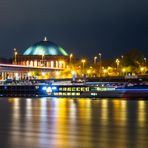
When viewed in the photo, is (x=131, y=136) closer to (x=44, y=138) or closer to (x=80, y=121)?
(x=44, y=138)

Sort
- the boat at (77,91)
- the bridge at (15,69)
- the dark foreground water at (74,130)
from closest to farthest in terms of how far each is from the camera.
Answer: the dark foreground water at (74,130)
the boat at (77,91)
the bridge at (15,69)

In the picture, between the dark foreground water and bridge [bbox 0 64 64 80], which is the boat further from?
bridge [bbox 0 64 64 80]

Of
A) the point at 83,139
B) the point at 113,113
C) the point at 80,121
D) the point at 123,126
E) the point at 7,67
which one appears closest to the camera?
the point at 83,139

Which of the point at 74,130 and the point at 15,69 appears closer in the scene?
the point at 74,130

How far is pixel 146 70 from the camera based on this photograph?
5655 inches

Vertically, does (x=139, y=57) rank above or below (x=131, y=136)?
above

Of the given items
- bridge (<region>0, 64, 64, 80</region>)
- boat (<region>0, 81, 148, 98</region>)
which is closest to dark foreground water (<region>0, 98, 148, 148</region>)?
boat (<region>0, 81, 148, 98</region>)

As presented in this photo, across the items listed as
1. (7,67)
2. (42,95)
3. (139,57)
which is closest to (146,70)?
(139,57)

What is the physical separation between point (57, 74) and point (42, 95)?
8718 cm

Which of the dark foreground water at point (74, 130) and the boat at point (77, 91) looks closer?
the dark foreground water at point (74, 130)

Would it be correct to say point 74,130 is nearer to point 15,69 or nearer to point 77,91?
point 77,91

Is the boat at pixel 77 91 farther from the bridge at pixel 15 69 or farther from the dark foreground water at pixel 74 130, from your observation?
the bridge at pixel 15 69

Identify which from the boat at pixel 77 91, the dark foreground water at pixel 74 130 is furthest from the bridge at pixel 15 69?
the dark foreground water at pixel 74 130

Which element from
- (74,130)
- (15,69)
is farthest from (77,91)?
(15,69)
